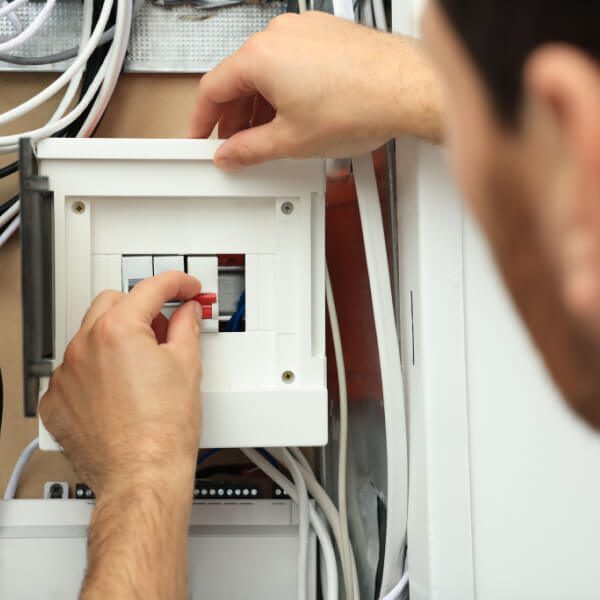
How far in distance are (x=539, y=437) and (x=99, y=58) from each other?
2.37 ft

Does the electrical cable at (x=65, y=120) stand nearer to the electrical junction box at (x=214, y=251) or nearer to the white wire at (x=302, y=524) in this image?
the electrical junction box at (x=214, y=251)

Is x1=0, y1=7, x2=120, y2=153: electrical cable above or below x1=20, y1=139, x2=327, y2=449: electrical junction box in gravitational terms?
above

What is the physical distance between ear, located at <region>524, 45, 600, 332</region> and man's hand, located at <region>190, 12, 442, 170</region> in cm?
46

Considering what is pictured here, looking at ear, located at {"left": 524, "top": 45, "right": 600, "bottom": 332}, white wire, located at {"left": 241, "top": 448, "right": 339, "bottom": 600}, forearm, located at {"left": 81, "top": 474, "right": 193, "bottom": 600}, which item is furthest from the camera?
white wire, located at {"left": 241, "top": 448, "right": 339, "bottom": 600}

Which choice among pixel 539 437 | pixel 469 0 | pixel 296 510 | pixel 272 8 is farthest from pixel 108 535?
pixel 272 8

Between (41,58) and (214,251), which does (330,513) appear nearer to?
(214,251)

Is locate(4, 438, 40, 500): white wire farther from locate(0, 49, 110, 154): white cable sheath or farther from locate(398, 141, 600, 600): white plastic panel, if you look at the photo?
locate(398, 141, 600, 600): white plastic panel

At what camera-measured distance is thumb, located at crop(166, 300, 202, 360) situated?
73cm

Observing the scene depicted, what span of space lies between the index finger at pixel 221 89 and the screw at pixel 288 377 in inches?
10.8

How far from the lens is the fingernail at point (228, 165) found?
0.75m

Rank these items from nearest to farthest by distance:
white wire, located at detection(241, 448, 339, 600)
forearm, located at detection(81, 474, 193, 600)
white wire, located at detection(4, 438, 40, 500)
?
forearm, located at detection(81, 474, 193, 600)
white wire, located at detection(241, 448, 339, 600)
white wire, located at detection(4, 438, 40, 500)

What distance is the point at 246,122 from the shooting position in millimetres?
846

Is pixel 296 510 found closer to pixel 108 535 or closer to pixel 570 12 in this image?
pixel 108 535

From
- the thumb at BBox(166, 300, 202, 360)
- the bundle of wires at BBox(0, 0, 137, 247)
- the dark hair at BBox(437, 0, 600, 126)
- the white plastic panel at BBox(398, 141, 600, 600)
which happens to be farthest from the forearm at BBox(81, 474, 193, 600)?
the dark hair at BBox(437, 0, 600, 126)
